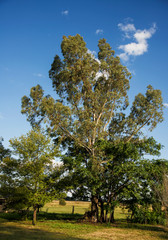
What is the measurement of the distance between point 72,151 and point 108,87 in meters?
9.85

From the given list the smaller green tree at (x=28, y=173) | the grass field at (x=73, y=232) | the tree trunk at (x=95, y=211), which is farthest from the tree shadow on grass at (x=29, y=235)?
the tree trunk at (x=95, y=211)

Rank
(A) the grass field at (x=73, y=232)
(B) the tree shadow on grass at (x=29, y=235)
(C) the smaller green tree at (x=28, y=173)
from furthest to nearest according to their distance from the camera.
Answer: (C) the smaller green tree at (x=28, y=173), (A) the grass field at (x=73, y=232), (B) the tree shadow on grass at (x=29, y=235)

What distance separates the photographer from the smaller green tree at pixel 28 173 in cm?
1842

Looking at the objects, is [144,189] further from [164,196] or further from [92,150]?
[92,150]

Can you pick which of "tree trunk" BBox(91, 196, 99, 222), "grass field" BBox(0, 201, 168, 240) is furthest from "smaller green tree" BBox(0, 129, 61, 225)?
"tree trunk" BBox(91, 196, 99, 222)

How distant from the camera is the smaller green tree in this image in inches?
725

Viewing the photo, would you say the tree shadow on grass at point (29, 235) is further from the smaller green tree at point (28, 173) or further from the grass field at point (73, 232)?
the smaller green tree at point (28, 173)

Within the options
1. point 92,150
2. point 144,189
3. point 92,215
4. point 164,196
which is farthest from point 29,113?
point 164,196

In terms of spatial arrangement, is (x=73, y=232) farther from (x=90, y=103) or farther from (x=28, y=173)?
(x=90, y=103)

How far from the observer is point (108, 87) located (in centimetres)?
2666

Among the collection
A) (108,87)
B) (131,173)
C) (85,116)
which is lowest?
(131,173)

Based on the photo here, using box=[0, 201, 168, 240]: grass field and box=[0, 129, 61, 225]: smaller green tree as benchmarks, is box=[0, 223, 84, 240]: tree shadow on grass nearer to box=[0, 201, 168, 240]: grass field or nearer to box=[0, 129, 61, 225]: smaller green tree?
box=[0, 201, 168, 240]: grass field

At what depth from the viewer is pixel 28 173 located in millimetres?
18859

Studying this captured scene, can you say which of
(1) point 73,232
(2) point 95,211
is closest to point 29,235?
(1) point 73,232
